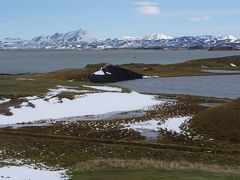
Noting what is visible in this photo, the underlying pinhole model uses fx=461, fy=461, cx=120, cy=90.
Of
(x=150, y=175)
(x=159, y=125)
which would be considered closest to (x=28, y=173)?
(x=150, y=175)

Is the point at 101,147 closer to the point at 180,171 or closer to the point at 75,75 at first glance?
the point at 180,171

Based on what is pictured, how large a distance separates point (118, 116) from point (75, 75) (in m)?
47.0

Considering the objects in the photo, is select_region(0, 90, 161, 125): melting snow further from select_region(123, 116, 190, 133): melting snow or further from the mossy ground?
select_region(123, 116, 190, 133): melting snow

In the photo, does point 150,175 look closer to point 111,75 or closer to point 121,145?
point 121,145

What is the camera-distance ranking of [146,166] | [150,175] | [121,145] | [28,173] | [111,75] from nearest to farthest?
[150,175], [28,173], [146,166], [121,145], [111,75]

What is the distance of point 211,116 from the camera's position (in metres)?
35.4

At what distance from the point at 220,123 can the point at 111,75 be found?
5719 cm

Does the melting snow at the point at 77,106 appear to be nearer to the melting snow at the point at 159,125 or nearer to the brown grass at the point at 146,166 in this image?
the melting snow at the point at 159,125

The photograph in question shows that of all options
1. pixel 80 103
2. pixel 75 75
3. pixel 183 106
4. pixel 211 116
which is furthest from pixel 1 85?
pixel 75 75

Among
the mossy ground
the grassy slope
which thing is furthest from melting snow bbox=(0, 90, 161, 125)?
the grassy slope

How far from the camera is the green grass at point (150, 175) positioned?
1964 centimetres

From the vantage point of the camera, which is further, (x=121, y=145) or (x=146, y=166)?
(x=121, y=145)

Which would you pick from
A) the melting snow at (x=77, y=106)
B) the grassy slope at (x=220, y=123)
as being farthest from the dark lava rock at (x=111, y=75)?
the grassy slope at (x=220, y=123)

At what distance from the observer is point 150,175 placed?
2025 centimetres
